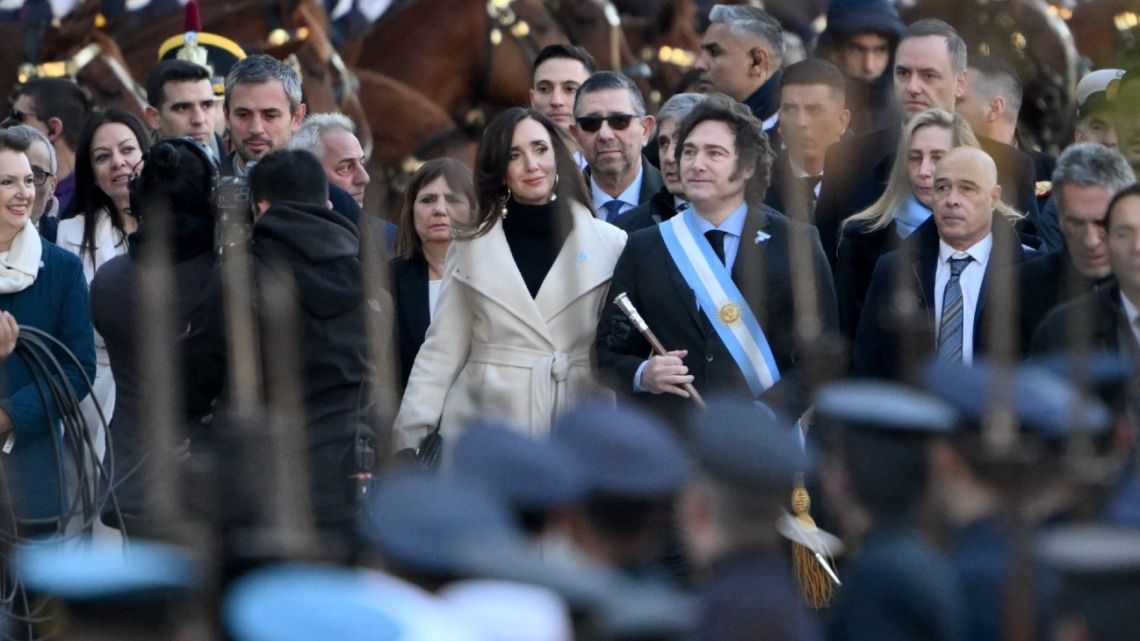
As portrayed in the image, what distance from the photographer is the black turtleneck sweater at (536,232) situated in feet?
24.8

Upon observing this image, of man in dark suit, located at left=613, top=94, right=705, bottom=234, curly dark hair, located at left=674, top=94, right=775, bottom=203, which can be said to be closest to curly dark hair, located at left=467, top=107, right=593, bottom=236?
curly dark hair, located at left=674, top=94, right=775, bottom=203

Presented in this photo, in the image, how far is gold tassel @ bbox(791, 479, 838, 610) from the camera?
720 centimetres

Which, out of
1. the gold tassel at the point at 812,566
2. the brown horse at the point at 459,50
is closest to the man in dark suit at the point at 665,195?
the gold tassel at the point at 812,566

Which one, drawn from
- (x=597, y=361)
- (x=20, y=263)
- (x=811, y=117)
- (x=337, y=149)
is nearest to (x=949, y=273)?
(x=597, y=361)

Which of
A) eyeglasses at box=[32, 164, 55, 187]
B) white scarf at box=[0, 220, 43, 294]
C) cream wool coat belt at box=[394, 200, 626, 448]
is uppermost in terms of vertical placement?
eyeglasses at box=[32, 164, 55, 187]

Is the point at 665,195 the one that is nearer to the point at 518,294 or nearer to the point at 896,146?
the point at 896,146

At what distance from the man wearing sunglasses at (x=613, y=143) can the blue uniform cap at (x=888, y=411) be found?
4.10 m

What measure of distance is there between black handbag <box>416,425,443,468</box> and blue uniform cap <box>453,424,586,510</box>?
2.86 m

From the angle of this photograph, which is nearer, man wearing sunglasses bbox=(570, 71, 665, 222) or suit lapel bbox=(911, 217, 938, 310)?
suit lapel bbox=(911, 217, 938, 310)

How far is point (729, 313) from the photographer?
24.3 ft

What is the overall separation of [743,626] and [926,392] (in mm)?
812

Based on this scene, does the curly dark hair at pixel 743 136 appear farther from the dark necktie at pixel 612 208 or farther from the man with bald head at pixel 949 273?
the dark necktie at pixel 612 208

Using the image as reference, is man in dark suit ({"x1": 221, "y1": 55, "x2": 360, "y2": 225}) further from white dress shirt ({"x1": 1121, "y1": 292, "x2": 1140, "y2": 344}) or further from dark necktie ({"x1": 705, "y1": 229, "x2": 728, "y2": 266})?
white dress shirt ({"x1": 1121, "y1": 292, "x2": 1140, "y2": 344})

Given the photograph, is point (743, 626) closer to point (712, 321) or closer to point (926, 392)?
point (926, 392)
